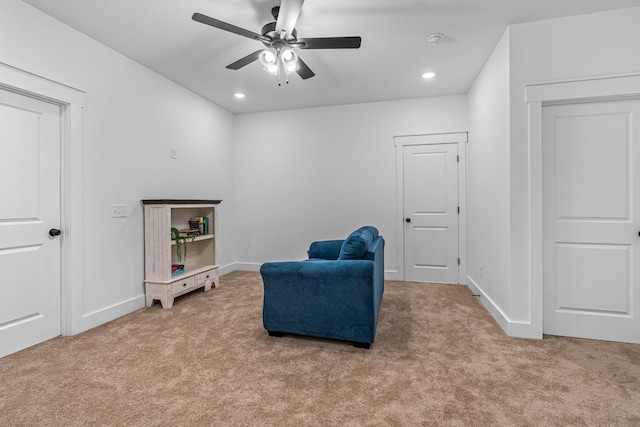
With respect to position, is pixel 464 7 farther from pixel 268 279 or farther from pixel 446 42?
pixel 268 279

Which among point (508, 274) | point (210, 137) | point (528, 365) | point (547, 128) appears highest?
point (210, 137)

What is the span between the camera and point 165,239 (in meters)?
3.21

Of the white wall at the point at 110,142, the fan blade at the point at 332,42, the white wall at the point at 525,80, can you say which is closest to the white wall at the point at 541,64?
the white wall at the point at 525,80

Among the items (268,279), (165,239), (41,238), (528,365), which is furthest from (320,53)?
(528,365)

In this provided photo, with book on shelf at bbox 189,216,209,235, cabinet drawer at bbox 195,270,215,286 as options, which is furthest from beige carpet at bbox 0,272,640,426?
book on shelf at bbox 189,216,209,235

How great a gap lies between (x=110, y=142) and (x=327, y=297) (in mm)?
2569

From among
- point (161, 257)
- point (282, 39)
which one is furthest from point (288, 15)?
point (161, 257)

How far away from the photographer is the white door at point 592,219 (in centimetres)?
235

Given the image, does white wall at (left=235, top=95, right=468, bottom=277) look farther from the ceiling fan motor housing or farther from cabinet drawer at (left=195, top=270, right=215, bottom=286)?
the ceiling fan motor housing

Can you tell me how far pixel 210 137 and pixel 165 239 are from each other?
1.87 meters

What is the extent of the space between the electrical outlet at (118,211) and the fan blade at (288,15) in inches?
90.1

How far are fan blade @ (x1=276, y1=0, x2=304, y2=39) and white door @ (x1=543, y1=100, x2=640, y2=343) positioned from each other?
213cm

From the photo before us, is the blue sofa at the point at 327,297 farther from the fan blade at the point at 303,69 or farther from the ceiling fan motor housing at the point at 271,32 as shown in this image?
the ceiling fan motor housing at the point at 271,32

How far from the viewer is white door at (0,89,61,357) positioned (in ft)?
7.32
